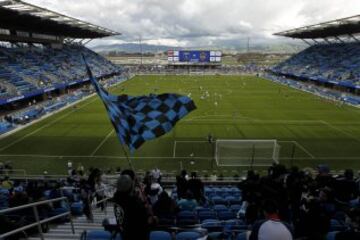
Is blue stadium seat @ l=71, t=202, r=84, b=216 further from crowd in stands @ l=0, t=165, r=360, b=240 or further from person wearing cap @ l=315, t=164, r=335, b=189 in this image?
person wearing cap @ l=315, t=164, r=335, b=189

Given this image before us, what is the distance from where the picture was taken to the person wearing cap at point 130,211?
15.2 feet

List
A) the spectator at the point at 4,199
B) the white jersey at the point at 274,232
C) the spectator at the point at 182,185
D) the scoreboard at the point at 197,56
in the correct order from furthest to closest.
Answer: the scoreboard at the point at 197,56 < the spectator at the point at 4,199 < the spectator at the point at 182,185 < the white jersey at the point at 274,232

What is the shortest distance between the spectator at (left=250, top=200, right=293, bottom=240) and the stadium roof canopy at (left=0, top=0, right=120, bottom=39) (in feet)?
153

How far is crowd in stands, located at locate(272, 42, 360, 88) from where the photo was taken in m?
73.0

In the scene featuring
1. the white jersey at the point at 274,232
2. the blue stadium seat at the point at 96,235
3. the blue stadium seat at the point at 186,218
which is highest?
the white jersey at the point at 274,232

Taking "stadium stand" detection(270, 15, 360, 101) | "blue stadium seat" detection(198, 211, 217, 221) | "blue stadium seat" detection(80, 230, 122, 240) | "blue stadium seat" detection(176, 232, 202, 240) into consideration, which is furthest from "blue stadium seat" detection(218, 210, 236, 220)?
"stadium stand" detection(270, 15, 360, 101)

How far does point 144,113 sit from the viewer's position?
7.77 m

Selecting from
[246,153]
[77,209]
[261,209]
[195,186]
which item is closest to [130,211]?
[261,209]

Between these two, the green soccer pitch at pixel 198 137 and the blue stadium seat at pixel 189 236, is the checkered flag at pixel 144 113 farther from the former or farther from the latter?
the green soccer pitch at pixel 198 137

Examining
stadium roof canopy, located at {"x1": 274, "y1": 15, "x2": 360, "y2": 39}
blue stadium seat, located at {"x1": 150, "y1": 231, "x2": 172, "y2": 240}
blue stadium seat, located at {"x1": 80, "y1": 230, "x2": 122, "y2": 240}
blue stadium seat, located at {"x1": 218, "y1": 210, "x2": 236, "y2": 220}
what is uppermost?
stadium roof canopy, located at {"x1": 274, "y1": 15, "x2": 360, "y2": 39}

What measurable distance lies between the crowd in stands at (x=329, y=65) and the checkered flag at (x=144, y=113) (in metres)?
63.4

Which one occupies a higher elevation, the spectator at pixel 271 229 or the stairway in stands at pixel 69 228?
the spectator at pixel 271 229

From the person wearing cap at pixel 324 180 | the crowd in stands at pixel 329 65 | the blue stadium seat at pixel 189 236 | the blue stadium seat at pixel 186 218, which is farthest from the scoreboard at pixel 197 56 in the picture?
the blue stadium seat at pixel 189 236

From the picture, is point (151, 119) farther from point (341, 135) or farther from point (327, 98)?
point (327, 98)
